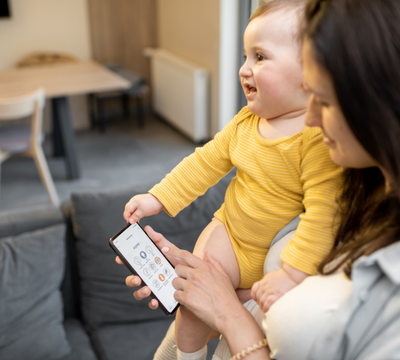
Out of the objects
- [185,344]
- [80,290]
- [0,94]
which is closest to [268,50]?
[185,344]

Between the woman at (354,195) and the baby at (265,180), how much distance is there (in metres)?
0.05

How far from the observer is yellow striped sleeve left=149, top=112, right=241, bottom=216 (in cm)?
93

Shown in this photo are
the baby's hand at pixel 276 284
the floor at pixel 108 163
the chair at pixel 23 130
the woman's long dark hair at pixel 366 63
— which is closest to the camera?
the woman's long dark hair at pixel 366 63

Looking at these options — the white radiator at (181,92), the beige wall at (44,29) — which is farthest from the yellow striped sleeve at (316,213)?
the beige wall at (44,29)

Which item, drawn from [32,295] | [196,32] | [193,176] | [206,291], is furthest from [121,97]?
[206,291]

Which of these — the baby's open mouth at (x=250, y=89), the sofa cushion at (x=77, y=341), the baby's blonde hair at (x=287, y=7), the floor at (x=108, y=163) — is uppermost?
the baby's blonde hair at (x=287, y=7)

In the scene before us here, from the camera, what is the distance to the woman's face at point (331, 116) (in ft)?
1.71

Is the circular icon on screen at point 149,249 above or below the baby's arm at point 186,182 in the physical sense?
below

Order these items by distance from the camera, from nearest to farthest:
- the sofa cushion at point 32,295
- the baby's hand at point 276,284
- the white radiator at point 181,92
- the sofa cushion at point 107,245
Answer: the baby's hand at point 276,284, the sofa cushion at point 32,295, the sofa cushion at point 107,245, the white radiator at point 181,92

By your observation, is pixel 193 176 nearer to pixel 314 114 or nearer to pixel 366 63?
pixel 314 114

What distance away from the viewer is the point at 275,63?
30.5 inches

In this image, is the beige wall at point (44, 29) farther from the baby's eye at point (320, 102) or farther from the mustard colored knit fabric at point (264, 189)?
the baby's eye at point (320, 102)

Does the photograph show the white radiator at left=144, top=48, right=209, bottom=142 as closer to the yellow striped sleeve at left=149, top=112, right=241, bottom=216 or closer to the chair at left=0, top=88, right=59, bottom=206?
the chair at left=0, top=88, right=59, bottom=206

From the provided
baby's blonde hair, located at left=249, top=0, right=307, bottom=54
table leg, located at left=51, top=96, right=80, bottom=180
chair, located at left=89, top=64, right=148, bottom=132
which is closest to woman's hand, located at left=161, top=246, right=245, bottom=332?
baby's blonde hair, located at left=249, top=0, right=307, bottom=54
